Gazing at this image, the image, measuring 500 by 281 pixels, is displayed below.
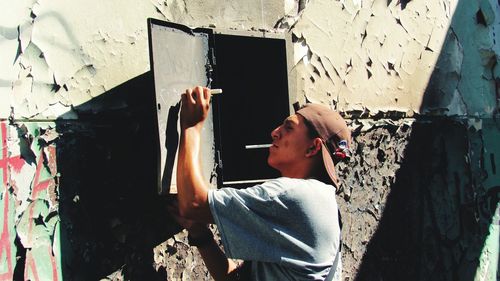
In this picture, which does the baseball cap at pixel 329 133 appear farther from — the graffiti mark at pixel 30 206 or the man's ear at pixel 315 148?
the graffiti mark at pixel 30 206

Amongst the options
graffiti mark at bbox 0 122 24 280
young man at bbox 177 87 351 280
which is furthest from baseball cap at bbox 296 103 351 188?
graffiti mark at bbox 0 122 24 280

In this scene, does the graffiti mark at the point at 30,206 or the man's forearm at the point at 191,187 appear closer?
the man's forearm at the point at 191,187

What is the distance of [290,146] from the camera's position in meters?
2.34

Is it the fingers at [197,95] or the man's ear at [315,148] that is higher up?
the fingers at [197,95]

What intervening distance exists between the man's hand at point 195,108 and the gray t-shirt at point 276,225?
33 centimetres

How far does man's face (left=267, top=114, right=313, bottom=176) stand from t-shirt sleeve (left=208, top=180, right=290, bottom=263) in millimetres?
219

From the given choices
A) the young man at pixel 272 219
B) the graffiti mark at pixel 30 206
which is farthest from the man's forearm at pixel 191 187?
the graffiti mark at pixel 30 206

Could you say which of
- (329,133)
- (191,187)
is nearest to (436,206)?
(329,133)

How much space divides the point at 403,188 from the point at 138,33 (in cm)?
190

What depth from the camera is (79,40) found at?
99.2 inches

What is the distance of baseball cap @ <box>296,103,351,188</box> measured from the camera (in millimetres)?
2348

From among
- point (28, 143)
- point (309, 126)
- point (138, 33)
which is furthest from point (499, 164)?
point (28, 143)

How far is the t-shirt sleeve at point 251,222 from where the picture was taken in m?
2.11

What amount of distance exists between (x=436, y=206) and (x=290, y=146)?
1.90 m
